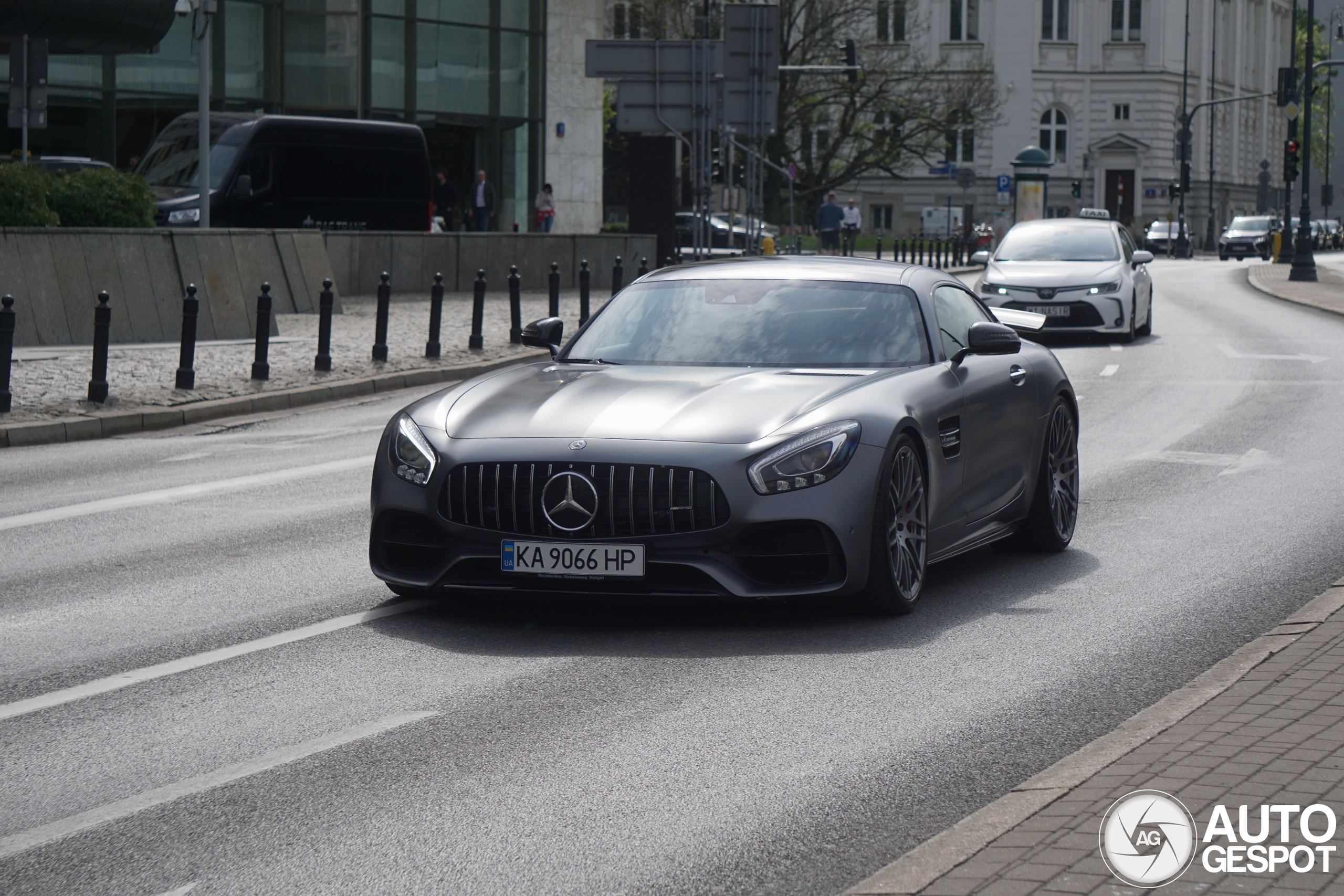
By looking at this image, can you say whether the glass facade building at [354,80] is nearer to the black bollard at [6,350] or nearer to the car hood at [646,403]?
the black bollard at [6,350]

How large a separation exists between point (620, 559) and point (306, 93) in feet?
118

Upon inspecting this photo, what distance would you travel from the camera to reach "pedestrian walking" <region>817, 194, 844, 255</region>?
4762 centimetres

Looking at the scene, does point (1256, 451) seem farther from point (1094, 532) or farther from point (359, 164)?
point (359, 164)

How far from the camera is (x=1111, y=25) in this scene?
90.1 metres

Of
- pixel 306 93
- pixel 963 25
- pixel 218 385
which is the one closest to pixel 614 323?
pixel 218 385

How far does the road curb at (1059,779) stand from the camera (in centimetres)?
406

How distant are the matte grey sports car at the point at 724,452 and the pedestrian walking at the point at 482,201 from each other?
31.1 meters

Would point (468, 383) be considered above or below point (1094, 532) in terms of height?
above

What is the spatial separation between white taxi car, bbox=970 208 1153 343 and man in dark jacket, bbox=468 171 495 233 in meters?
15.3

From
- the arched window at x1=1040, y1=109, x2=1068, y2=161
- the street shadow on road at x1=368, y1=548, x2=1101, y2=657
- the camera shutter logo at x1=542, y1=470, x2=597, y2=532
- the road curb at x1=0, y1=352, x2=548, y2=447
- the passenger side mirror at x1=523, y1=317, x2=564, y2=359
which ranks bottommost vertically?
the street shadow on road at x1=368, y1=548, x2=1101, y2=657

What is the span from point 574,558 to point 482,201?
3319cm

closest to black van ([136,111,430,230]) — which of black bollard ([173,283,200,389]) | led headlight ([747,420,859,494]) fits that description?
black bollard ([173,283,200,389])

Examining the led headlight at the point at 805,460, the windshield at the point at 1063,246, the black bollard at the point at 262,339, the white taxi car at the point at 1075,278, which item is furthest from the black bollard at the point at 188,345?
the windshield at the point at 1063,246

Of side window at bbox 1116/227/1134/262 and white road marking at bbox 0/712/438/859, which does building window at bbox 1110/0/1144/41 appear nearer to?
side window at bbox 1116/227/1134/262
